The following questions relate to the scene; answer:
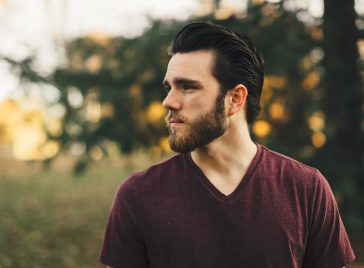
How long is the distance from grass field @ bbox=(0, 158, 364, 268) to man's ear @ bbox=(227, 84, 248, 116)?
5.26 metres

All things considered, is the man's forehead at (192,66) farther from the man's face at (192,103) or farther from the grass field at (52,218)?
the grass field at (52,218)

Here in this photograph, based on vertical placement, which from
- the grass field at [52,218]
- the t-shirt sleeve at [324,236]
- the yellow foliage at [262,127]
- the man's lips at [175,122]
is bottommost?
the grass field at [52,218]

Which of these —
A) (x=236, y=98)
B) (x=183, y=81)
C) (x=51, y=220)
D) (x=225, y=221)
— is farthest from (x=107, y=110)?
(x=225, y=221)

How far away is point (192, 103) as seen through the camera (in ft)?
7.20

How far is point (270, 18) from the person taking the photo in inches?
281

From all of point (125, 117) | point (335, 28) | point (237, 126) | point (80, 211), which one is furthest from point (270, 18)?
point (80, 211)

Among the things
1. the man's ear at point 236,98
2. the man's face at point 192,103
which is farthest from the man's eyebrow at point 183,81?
the man's ear at point 236,98

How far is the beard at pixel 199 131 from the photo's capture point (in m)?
2.18

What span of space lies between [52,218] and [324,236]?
9548 millimetres

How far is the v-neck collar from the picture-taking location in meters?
2.11

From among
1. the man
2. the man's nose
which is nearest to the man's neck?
the man

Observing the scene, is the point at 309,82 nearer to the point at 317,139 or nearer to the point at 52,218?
the point at 317,139

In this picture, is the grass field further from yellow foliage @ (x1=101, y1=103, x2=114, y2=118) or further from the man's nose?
the man's nose

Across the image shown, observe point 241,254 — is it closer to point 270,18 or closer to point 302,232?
point 302,232
